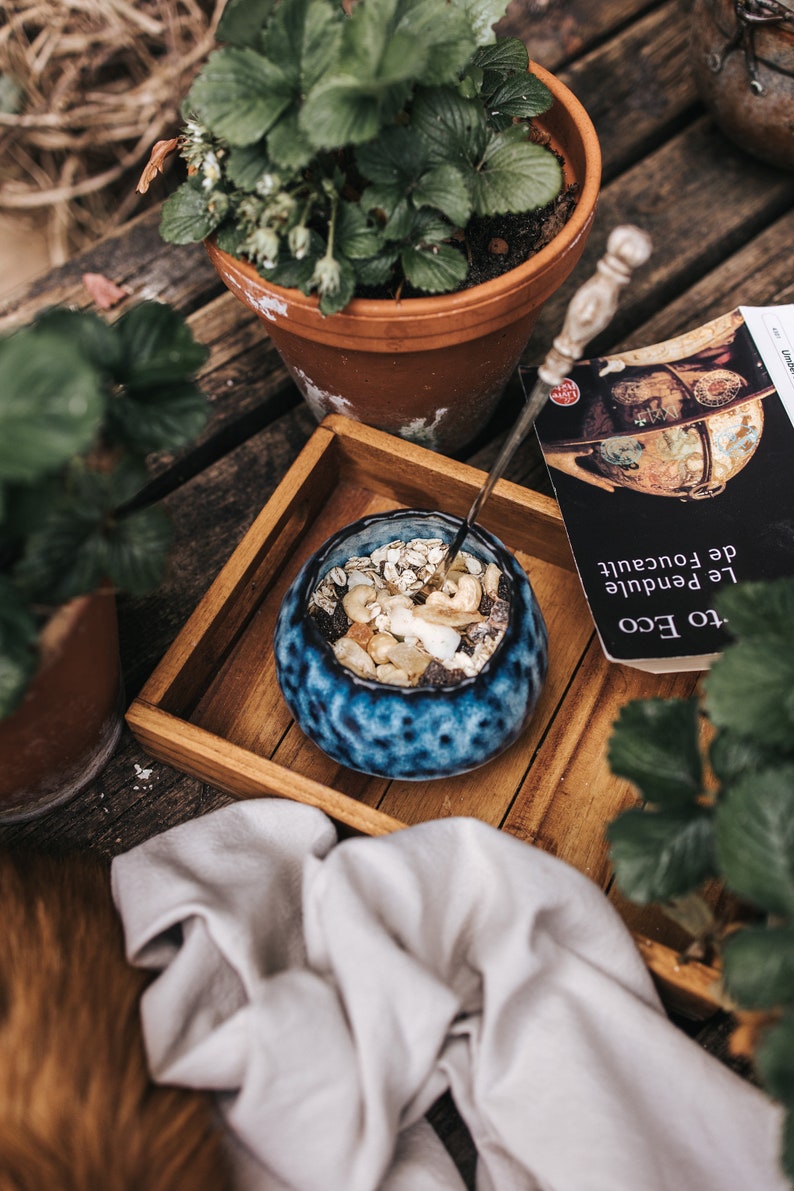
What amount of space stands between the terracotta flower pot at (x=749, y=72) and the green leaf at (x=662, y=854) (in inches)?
31.9

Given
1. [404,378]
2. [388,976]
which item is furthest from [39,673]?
[404,378]

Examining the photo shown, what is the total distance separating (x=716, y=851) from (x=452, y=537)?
1.19 ft

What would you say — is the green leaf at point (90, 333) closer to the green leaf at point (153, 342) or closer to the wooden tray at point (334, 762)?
the green leaf at point (153, 342)

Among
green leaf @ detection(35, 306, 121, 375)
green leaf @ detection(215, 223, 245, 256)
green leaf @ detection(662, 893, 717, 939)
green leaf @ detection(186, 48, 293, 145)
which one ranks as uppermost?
green leaf @ detection(186, 48, 293, 145)

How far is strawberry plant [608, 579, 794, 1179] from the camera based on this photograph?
461mm

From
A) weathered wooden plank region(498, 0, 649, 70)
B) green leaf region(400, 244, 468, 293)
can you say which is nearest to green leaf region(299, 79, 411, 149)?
green leaf region(400, 244, 468, 293)

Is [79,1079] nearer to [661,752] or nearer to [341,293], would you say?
[661,752]

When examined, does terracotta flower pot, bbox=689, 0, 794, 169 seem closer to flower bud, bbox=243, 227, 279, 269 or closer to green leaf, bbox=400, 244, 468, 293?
green leaf, bbox=400, 244, 468, 293

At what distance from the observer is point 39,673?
57 cm

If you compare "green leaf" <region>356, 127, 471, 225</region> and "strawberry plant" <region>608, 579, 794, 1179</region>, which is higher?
"green leaf" <region>356, 127, 471, 225</region>

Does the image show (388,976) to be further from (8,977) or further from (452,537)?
(452,537)

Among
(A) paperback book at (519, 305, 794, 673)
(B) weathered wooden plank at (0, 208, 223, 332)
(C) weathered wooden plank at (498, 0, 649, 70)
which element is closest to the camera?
(A) paperback book at (519, 305, 794, 673)

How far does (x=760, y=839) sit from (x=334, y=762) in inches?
15.6

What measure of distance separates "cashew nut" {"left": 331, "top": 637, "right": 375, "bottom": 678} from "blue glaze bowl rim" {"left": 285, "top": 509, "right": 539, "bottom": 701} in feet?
0.05
